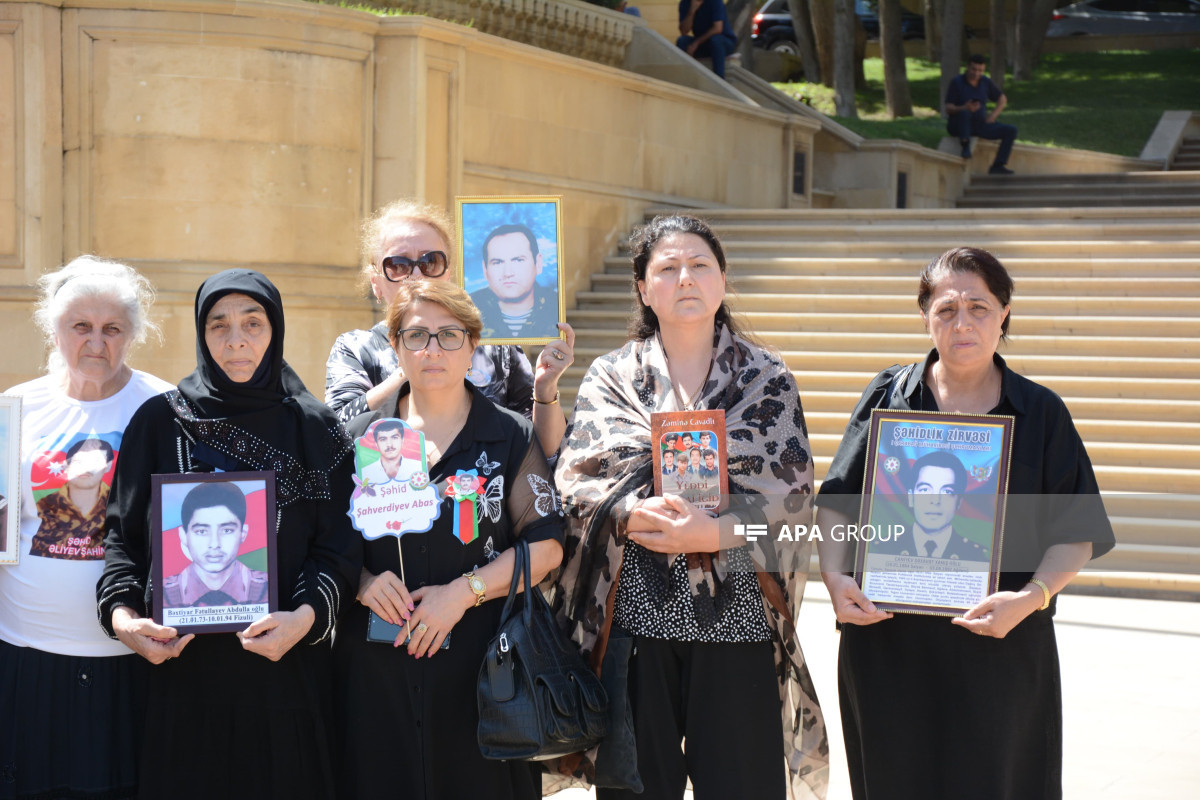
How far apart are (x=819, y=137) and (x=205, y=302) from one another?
17.8 meters

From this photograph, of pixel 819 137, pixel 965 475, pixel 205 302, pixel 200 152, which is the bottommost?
pixel 965 475

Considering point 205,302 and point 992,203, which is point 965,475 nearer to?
point 205,302

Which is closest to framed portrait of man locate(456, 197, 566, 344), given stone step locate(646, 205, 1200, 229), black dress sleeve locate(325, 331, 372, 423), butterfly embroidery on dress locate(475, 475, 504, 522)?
black dress sleeve locate(325, 331, 372, 423)

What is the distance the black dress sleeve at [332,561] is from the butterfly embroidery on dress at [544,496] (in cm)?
54

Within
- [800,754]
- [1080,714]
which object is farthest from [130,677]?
[1080,714]

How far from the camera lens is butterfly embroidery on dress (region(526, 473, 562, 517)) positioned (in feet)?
12.8

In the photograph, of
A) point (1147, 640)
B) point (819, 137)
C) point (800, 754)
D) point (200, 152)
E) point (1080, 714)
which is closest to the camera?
point (800, 754)

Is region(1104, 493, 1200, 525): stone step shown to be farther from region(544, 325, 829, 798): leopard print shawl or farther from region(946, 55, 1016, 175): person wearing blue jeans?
region(946, 55, 1016, 175): person wearing blue jeans

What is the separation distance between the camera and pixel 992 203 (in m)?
20.7

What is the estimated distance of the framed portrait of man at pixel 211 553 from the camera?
357 centimetres

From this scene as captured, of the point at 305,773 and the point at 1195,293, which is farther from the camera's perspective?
the point at 1195,293

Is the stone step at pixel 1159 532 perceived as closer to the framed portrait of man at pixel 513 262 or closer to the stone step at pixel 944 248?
the stone step at pixel 944 248

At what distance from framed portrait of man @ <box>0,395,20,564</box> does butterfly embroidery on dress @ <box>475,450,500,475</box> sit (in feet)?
4.48

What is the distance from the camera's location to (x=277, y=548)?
369cm
